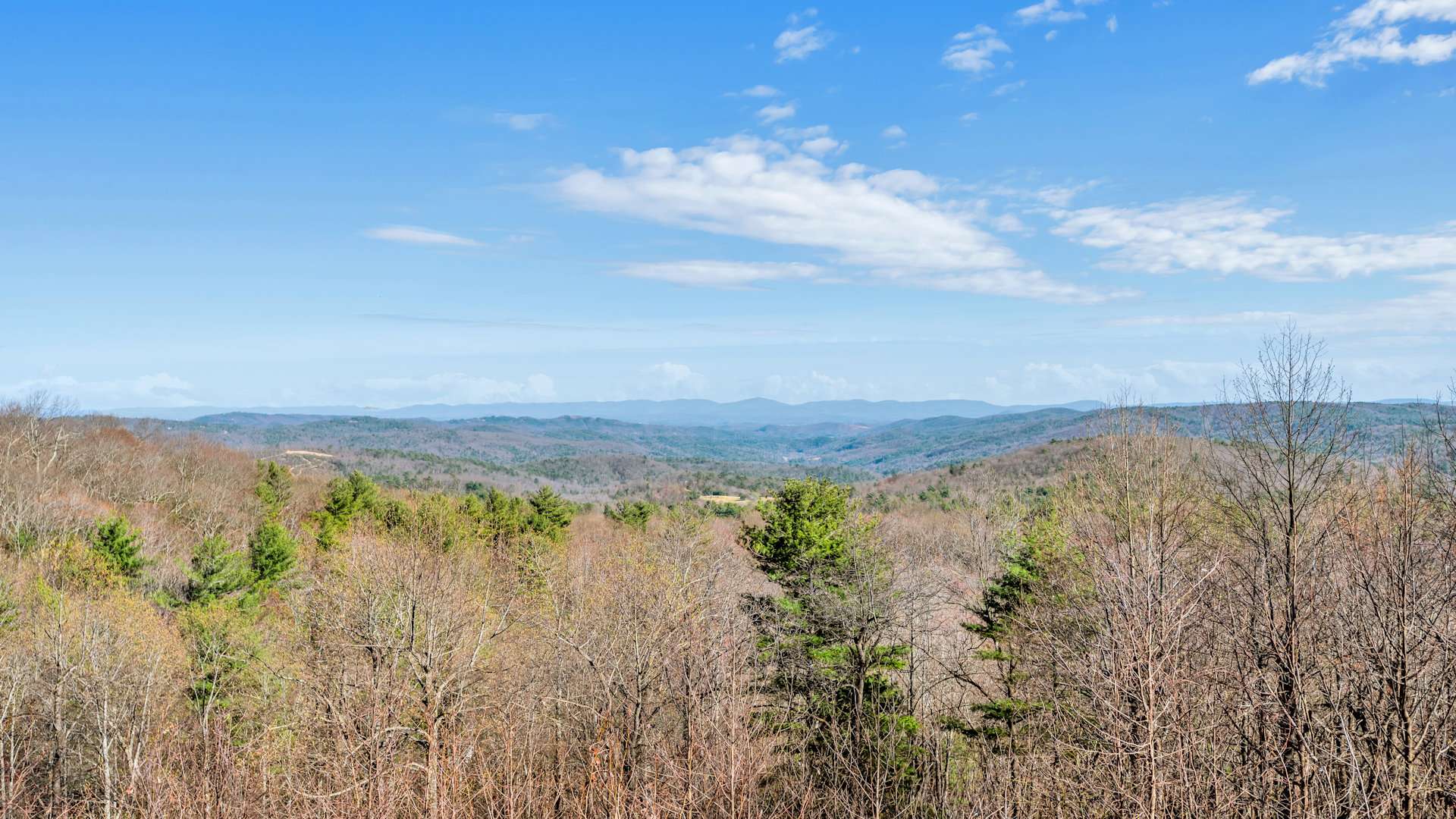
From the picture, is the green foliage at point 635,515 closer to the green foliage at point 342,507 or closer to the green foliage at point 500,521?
the green foliage at point 500,521

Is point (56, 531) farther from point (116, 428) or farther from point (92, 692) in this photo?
point (116, 428)

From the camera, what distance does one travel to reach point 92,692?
20.5 m

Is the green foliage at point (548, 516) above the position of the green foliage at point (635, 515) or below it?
above

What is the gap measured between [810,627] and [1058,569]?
8375 millimetres

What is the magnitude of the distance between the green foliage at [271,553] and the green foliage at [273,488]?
1366cm

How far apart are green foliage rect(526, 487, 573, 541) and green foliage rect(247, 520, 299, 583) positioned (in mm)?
14250

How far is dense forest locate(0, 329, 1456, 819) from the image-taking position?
1273 cm

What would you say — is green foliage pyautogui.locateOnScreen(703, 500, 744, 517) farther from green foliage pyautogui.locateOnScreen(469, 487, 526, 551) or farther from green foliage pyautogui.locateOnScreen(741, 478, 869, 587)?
green foliage pyautogui.locateOnScreen(741, 478, 869, 587)

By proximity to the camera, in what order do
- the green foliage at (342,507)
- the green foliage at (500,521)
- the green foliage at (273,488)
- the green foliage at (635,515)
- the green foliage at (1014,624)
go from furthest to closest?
the green foliage at (635,515), the green foliage at (273,488), the green foliage at (500,521), the green foliage at (342,507), the green foliage at (1014,624)

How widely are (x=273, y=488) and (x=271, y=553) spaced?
23905 mm

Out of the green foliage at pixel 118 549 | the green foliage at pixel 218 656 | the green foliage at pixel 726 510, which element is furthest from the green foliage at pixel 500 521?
the green foliage at pixel 726 510

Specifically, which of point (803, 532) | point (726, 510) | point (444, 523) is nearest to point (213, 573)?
point (444, 523)

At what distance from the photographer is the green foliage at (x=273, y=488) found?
169 ft

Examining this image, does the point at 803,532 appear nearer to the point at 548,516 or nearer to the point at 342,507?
the point at 548,516
